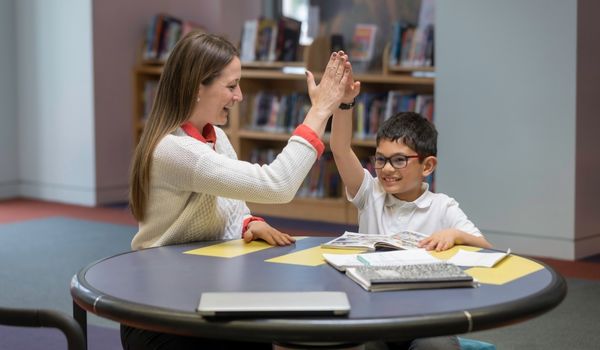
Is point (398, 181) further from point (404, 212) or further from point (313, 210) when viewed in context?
point (313, 210)

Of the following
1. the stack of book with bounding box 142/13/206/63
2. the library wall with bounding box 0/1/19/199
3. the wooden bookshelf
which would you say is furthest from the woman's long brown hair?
the library wall with bounding box 0/1/19/199

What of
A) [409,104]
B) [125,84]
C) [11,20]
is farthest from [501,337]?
[11,20]

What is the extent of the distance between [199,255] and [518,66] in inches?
129

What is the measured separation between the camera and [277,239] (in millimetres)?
2480

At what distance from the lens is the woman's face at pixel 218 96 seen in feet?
8.40

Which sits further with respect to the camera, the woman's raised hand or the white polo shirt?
the white polo shirt

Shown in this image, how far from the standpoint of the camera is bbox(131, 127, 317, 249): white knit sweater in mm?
2363

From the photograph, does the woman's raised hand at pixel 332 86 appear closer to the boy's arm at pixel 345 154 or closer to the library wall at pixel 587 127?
the boy's arm at pixel 345 154

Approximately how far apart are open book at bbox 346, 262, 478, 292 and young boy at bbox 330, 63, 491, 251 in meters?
0.68

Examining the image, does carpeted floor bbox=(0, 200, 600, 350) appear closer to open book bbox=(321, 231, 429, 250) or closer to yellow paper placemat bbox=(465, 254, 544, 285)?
open book bbox=(321, 231, 429, 250)

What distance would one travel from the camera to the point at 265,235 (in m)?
2.50

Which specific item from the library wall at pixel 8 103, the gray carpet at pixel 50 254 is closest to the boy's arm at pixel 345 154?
the gray carpet at pixel 50 254

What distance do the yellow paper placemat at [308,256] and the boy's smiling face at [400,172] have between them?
0.39 metres

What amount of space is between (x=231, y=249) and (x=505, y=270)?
684 mm
